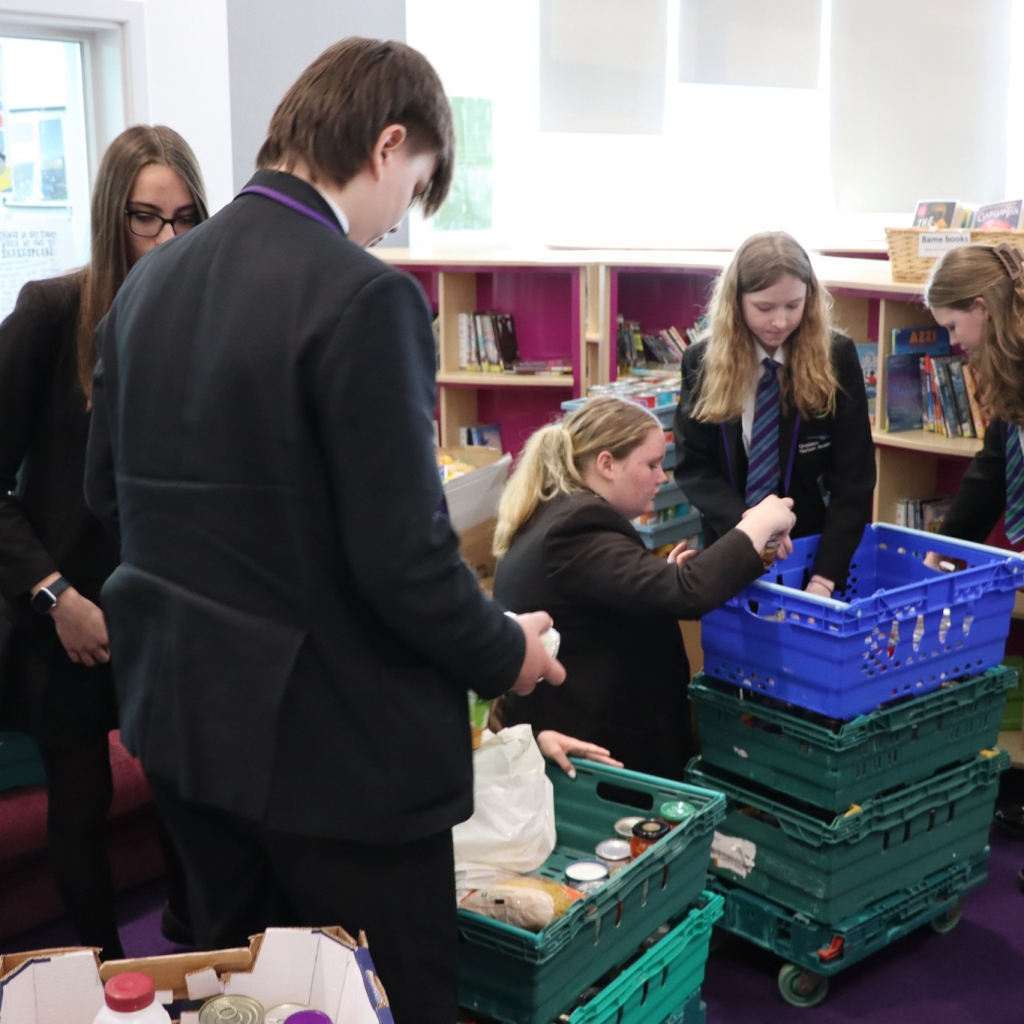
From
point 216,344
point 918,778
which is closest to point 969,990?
point 918,778

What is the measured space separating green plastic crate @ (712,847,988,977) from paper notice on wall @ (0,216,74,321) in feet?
10.7

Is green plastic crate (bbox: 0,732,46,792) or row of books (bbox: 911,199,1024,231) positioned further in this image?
row of books (bbox: 911,199,1024,231)

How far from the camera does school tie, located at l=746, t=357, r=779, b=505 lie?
2936 mm

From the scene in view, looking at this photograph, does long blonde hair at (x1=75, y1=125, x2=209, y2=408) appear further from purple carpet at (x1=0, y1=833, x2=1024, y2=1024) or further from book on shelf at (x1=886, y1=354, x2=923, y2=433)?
book on shelf at (x1=886, y1=354, x2=923, y2=433)

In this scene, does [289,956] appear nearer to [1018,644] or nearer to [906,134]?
[1018,644]

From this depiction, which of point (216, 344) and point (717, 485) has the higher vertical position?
point (216, 344)

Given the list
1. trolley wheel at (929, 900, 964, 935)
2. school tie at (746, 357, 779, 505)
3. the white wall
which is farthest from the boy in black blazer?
the white wall

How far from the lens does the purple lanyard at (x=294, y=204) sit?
1378 mm

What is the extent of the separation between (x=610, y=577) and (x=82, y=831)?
1.05m

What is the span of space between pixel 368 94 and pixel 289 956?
96 cm

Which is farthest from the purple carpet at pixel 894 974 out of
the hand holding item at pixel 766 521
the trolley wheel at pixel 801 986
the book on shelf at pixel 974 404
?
the book on shelf at pixel 974 404

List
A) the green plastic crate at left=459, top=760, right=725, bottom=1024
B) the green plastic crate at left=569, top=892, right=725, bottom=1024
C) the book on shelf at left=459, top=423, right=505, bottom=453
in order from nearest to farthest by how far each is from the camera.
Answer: the green plastic crate at left=459, top=760, right=725, bottom=1024, the green plastic crate at left=569, top=892, right=725, bottom=1024, the book on shelf at left=459, top=423, right=505, bottom=453

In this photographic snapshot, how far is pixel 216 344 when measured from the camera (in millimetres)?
1338

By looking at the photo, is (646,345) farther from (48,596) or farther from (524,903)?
(524,903)
